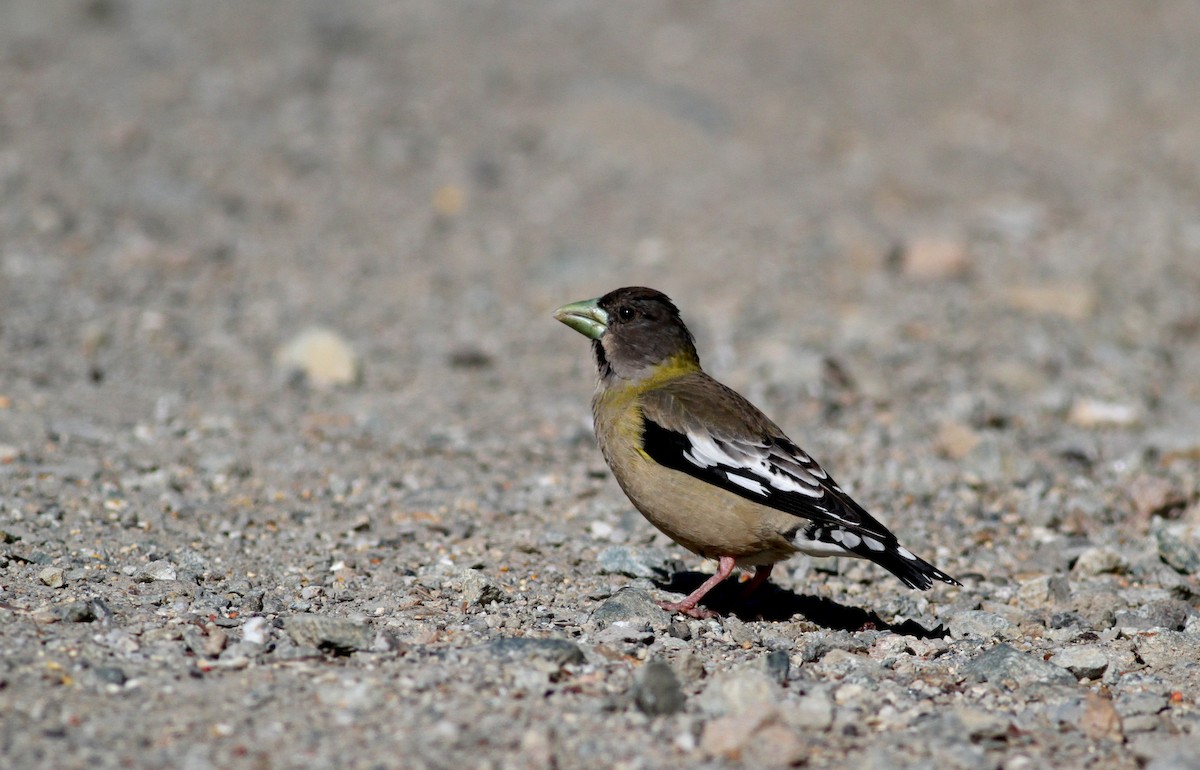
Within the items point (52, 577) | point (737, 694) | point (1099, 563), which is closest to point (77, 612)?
point (52, 577)

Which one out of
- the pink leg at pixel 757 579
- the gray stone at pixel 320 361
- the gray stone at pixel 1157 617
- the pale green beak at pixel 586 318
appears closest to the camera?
the gray stone at pixel 1157 617

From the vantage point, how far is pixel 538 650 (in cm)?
536

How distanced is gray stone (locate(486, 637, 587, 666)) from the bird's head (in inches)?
83.5

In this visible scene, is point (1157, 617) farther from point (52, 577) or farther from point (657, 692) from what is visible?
point (52, 577)

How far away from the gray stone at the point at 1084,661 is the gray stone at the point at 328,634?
119 inches

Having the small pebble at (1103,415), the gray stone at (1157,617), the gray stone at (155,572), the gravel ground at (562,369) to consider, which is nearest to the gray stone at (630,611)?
the gravel ground at (562,369)

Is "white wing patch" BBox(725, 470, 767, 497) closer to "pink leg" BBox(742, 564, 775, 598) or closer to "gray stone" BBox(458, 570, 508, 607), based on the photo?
"pink leg" BBox(742, 564, 775, 598)

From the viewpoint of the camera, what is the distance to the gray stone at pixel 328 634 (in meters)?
5.38

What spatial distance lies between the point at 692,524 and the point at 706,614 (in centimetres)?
43

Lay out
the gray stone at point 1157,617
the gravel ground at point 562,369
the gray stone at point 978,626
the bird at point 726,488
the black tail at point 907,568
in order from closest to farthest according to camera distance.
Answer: the gravel ground at point 562,369 → the black tail at point 907,568 → the bird at point 726,488 → the gray stone at point 978,626 → the gray stone at point 1157,617

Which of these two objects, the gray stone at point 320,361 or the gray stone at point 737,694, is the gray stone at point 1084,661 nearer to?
the gray stone at point 737,694

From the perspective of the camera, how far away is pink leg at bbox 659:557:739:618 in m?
6.43

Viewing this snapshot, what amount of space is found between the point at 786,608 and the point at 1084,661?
4.92 feet

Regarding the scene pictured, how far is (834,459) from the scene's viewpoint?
9.21 m
